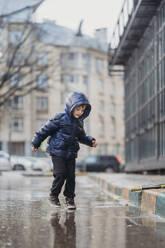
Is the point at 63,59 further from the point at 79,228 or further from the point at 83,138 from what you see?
the point at 79,228

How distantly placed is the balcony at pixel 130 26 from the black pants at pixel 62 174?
337 inches

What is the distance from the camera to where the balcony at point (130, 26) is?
618 inches

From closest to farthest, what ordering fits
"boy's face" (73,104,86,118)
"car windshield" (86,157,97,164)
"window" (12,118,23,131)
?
"boy's face" (73,104,86,118), "car windshield" (86,157,97,164), "window" (12,118,23,131)

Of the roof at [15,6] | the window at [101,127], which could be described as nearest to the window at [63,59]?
the roof at [15,6]

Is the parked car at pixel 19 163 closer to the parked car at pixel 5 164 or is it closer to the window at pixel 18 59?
the parked car at pixel 5 164

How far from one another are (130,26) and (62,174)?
10.9m

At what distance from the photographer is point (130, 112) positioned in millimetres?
22781

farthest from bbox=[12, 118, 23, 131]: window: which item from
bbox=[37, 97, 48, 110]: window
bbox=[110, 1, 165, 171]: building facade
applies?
bbox=[110, 1, 165, 171]: building facade

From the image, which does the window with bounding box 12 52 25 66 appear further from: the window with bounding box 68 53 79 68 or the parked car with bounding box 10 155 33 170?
the window with bounding box 68 53 79 68

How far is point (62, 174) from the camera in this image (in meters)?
7.20

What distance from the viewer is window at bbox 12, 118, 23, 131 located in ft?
223

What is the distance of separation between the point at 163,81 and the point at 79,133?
27.8 feet

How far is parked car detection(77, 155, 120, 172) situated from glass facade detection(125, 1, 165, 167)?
676 inches

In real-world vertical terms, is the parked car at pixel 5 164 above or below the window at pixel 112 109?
below
